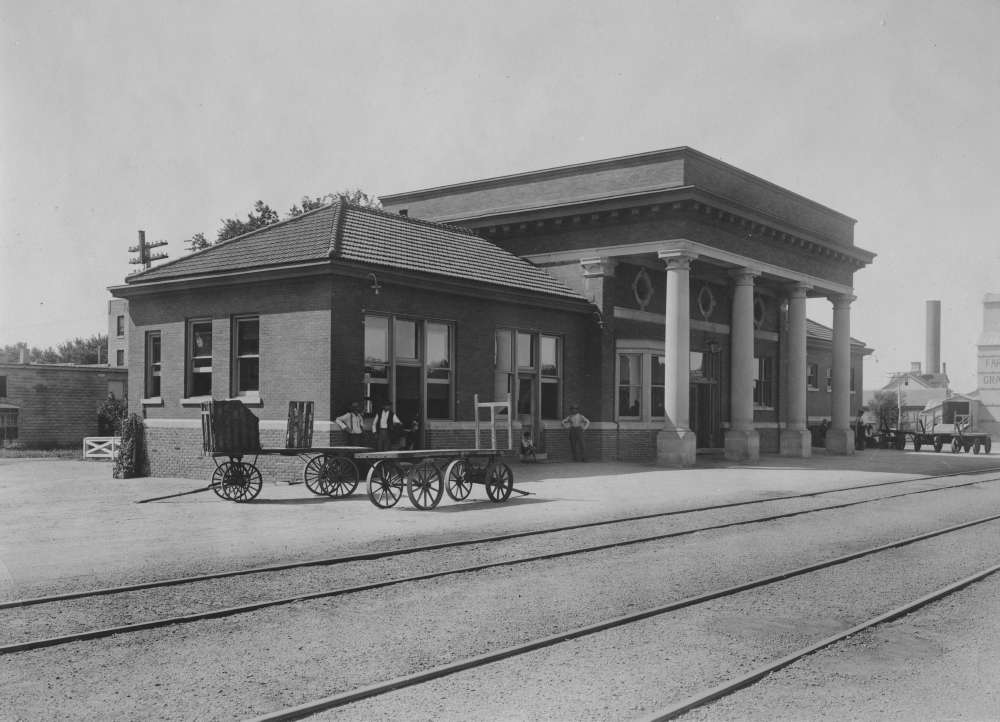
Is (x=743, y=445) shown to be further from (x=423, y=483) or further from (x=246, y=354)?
(x=423, y=483)

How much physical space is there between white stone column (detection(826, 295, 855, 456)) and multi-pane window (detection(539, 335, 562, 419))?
42.3ft

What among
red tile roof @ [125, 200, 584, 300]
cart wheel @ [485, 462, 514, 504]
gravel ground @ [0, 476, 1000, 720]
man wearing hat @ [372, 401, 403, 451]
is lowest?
gravel ground @ [0, 476, 1000, 720]

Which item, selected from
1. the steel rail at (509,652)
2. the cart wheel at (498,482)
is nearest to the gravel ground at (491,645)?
the steel rail at (509,652)

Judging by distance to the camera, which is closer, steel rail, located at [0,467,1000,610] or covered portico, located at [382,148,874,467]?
steel rail, located at [0,467,1000,610]

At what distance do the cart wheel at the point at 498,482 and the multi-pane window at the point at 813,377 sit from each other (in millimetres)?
26652

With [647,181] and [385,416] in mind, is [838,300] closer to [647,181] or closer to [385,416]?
[647,181]

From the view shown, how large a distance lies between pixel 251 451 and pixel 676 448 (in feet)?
42.7

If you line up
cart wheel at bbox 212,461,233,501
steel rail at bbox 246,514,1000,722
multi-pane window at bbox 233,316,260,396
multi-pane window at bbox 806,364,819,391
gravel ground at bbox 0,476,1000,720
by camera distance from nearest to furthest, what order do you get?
steel rail at bbox 246,514,1000,722, gravel ground at bbox 0,476,1000,720, cart wheel at bbox 212,461,233,501, multi-pane window at bbox 233,316,260,396, multi-pane window at bbox 806,364,819,391

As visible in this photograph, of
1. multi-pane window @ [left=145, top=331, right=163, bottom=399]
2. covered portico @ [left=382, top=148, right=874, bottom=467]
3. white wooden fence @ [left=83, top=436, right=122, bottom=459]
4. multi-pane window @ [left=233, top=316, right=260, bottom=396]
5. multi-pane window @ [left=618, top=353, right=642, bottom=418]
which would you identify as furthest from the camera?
white wooden fence @ [left=83, top=436, right=122, bottom=459]

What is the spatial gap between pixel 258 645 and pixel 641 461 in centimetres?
2100

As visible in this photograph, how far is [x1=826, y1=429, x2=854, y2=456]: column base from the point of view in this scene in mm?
33406

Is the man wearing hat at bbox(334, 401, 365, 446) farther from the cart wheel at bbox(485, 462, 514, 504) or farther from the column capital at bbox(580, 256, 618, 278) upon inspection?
the column capital at bbox(580, 256, 618, 278)

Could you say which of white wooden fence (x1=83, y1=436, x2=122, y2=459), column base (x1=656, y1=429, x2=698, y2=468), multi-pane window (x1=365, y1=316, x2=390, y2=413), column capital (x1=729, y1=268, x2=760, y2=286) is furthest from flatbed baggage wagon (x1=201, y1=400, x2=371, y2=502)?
white wooden fence (x1=83, y1=436, x2=122, y2=459)

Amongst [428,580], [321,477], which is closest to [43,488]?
[321,477]
